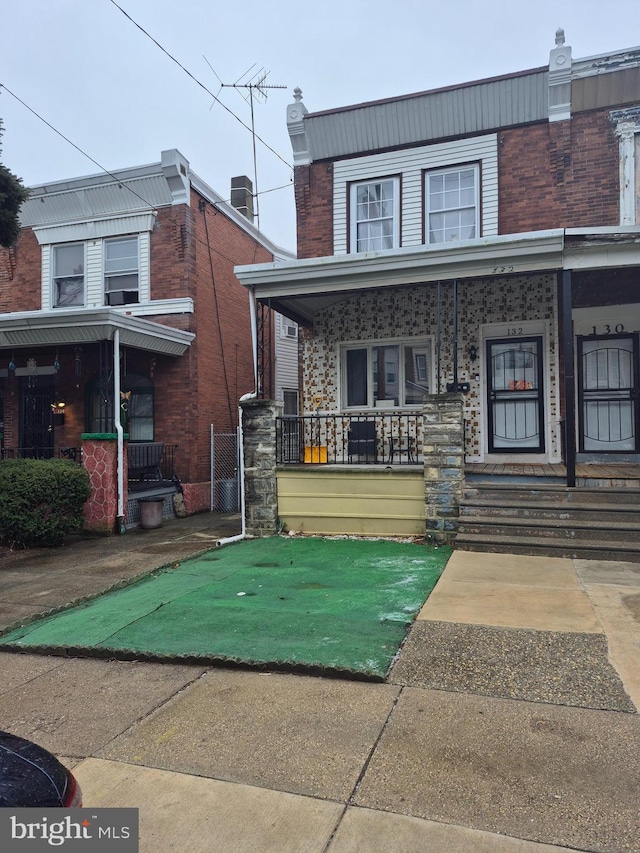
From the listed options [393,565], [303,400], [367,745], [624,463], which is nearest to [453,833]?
[367,745]

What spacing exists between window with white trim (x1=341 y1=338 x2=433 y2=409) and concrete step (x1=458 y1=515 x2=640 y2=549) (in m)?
3.48

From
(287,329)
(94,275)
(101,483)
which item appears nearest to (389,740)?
(101,483)

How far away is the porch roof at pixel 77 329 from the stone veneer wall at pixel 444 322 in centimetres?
308

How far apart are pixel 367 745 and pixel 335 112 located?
1159cm

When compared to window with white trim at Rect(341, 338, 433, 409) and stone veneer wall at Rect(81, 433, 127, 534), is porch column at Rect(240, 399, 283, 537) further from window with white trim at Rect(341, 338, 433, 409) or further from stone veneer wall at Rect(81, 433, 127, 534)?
stone veneer wall at Rect(81, 433, 127, 534)

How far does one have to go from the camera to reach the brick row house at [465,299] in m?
8.56

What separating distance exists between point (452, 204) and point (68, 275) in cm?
896

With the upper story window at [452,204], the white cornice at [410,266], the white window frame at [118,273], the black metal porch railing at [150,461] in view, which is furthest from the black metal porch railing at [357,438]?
the white window frame at [118,273]

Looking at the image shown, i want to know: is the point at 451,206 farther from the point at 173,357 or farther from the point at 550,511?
the point at 173,357

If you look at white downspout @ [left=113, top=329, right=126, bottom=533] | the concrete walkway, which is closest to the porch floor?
the concrete walkway

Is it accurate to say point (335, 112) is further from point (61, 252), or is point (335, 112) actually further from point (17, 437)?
point (17, 437)

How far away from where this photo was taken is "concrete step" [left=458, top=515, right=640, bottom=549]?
291 inches

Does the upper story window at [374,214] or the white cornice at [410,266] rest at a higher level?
the upper story window at [374,214]

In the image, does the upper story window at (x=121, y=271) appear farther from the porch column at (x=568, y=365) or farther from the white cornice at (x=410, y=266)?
the porch column at (x=568, y=365)
